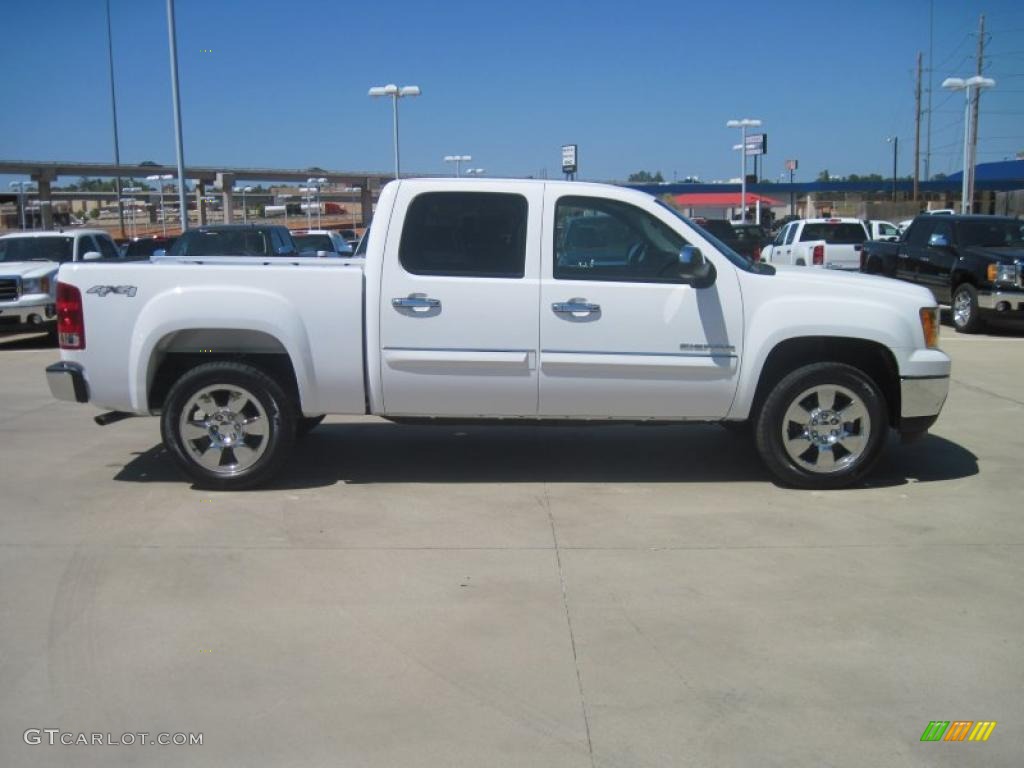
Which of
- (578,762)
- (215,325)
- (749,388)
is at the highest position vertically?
(215,325)

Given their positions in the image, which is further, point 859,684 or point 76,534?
point 76,534

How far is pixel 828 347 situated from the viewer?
670 centimetres

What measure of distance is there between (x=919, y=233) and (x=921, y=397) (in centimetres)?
1217

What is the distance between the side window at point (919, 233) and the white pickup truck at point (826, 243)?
252 inches

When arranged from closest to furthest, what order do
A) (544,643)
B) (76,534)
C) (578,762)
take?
1. (578,762)
2. (544,643)
3. (76,534)

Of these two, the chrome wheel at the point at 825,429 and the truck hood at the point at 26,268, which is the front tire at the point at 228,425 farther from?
the truck hood at the point at 26,268

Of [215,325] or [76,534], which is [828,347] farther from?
[76,534]

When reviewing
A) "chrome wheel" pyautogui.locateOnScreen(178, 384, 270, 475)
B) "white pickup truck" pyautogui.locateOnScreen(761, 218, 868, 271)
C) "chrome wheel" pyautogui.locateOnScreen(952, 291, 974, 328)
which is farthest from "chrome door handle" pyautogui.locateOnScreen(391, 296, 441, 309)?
"white pickup truck" pyautogui.locateOnScreen(761, 218, 868, 271)

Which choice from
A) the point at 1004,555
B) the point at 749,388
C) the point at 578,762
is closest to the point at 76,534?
the point at 578,762

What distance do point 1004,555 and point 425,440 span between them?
4401 mm

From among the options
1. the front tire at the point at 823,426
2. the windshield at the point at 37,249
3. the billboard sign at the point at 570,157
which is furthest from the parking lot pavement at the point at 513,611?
the billboard sign at the point at 570,157

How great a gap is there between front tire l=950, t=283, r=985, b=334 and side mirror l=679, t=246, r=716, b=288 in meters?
11.0

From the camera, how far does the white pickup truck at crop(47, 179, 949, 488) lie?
20.9ft

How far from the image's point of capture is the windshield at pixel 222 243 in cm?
1561
